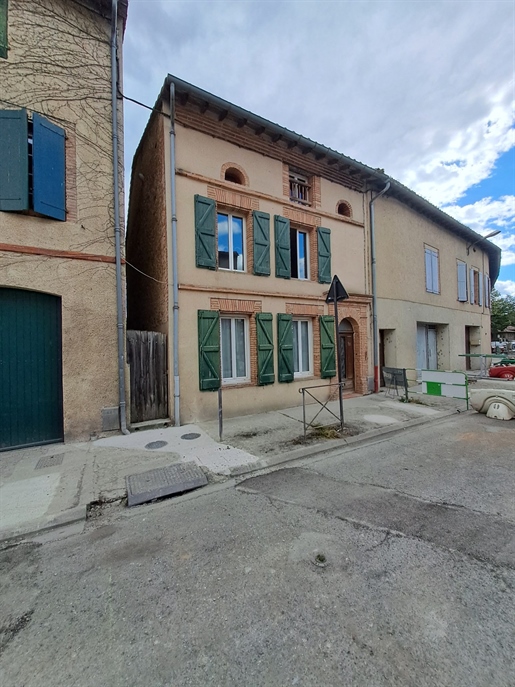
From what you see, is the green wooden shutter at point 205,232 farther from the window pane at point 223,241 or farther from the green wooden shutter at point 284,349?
the green wooden shutter at point 284,349

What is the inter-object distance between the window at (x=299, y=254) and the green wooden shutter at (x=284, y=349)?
60.2 inches

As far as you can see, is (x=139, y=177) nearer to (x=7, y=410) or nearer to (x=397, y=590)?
(x=7, y=410)

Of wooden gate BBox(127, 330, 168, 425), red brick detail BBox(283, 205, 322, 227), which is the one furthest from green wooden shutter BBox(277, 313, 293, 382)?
wooden gate BBox(127, 330, 168, 425)

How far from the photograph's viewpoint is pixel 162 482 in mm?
3967

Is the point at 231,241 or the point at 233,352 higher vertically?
the point at 231,241

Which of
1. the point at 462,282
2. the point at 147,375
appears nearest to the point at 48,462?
the point at 147,375

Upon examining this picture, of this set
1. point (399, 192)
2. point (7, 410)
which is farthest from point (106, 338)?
point (399, 192)

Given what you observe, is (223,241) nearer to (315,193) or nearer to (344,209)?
(315,193)

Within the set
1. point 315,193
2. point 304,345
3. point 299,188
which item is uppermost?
point 299,188

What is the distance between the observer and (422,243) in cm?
1290

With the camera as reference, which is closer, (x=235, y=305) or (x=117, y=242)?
(x=117, y=242)

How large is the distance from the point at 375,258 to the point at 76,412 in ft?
32.4

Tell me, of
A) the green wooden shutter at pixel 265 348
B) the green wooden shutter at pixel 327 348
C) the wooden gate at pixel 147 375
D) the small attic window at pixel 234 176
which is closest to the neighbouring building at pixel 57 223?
the wooden gate at pixel 147 375

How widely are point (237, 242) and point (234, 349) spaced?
2.76 metres
